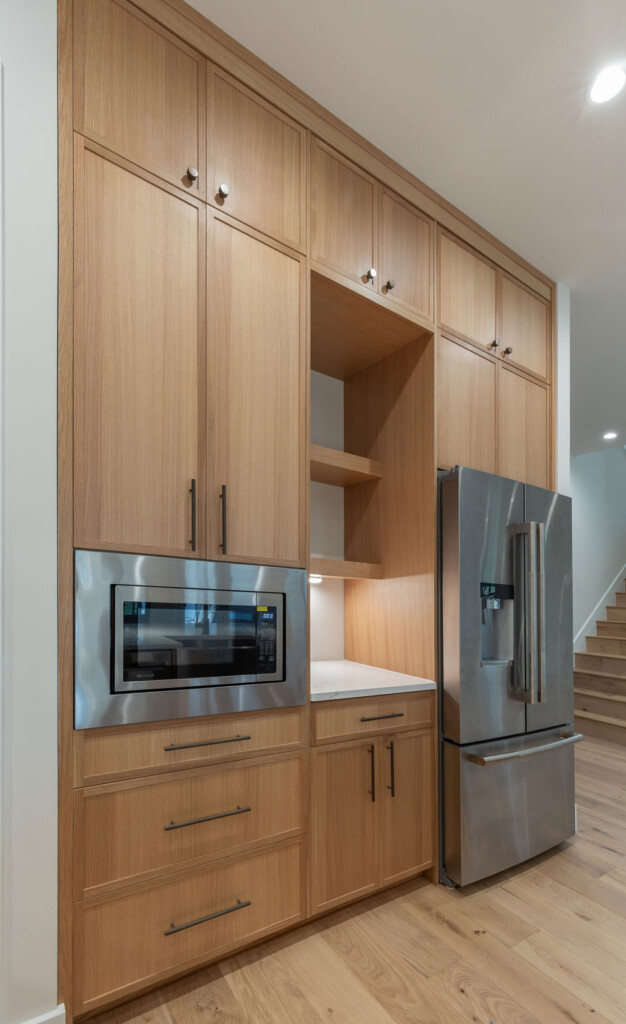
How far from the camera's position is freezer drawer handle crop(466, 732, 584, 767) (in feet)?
7.18

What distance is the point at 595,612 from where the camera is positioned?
6.43 meters

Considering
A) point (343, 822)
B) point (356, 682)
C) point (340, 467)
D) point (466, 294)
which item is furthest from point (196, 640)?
point (466, 294)

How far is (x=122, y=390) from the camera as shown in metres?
1.54

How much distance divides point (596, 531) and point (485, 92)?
18.9ft

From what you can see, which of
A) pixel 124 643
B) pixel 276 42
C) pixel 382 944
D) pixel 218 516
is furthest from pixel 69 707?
pixel 276 42

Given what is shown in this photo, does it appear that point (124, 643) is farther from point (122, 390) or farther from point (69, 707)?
point (122, 390)

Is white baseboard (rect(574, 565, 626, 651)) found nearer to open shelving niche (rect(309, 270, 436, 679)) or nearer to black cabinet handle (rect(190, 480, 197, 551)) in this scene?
open shelving niche (rect(309, 270, 436, 679))

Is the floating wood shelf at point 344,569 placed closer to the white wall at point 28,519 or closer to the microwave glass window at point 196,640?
the microwave glass window at point 196,640

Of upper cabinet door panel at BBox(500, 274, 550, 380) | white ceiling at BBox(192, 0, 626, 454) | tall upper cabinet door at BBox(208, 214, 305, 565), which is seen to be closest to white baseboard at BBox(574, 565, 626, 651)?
upper cabinet door panel at BBox(500, 274, 550, 380)

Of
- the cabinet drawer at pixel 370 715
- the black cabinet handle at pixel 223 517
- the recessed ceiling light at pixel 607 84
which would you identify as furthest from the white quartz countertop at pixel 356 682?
the recessed ceiling light at pixel 607 84

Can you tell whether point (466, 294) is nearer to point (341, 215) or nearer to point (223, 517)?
point (341, 215)

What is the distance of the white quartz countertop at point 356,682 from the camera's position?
6.47ft

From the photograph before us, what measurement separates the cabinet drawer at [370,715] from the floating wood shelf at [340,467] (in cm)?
93

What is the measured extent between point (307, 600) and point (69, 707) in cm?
80
